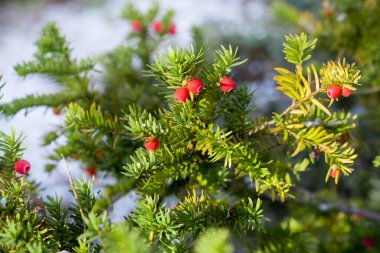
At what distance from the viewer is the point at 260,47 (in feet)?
8.22

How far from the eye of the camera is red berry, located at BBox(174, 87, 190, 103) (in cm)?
54

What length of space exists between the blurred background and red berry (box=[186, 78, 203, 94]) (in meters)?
0.16

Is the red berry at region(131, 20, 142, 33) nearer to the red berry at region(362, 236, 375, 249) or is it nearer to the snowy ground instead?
the red berry at region(362, 236, 375, 249)

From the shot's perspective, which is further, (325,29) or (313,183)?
(313,183)

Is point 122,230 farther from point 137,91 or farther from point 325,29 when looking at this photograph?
point 325,29

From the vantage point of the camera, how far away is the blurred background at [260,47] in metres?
1.09

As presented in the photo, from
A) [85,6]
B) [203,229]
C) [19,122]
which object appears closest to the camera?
[203,229]

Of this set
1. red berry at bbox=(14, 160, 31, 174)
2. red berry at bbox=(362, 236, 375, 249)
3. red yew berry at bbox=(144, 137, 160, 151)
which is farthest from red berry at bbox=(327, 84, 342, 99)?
red berry at bbox=(362, 236, 375, 249)

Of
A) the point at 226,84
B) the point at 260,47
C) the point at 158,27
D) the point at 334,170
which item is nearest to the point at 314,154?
the point at 334,170

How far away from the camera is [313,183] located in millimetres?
1863

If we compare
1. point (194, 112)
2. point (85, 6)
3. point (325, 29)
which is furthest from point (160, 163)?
point (85, 6)

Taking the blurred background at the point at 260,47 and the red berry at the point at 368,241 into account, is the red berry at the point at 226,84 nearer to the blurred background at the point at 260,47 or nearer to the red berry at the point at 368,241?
the blurred background at the point at 260,47

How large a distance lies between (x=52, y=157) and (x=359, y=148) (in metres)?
0.81

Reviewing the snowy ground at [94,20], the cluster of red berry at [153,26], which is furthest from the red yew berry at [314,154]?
the snowy ground at [94,20]
